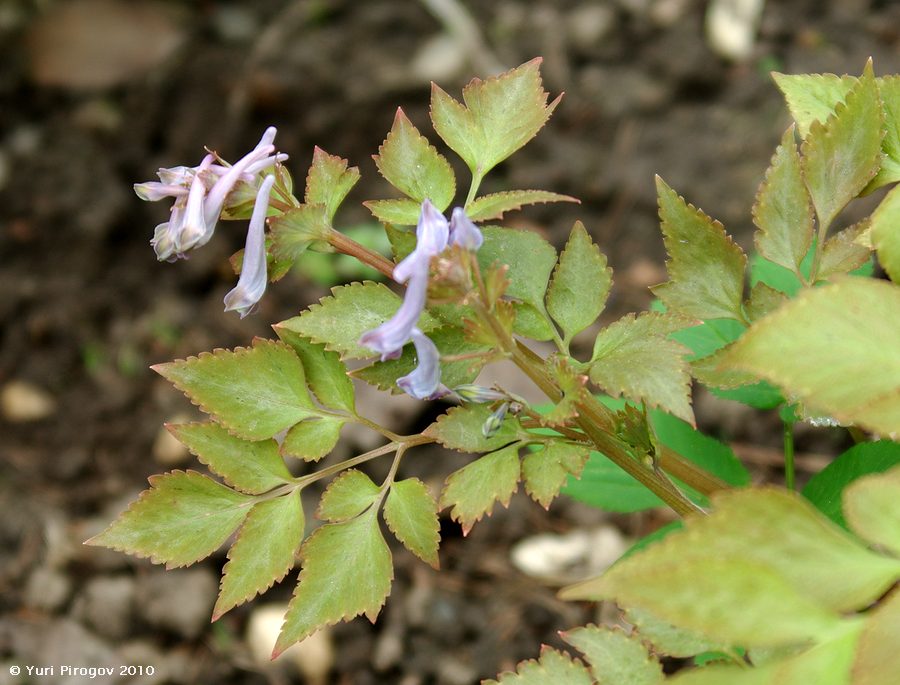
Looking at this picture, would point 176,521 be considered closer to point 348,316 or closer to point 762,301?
point 348,316

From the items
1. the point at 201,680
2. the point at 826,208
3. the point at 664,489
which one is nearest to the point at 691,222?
the point at 826,208

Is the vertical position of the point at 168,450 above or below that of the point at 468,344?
below

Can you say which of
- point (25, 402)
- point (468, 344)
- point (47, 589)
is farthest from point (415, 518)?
point (25, 402)

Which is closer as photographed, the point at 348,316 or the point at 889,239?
the point at 889,239

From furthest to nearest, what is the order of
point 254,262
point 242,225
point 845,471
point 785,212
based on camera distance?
point 242,225 < point 845,471 < point 785,212 < point 254,262

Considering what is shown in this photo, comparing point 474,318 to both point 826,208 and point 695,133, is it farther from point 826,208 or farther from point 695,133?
point 695,133

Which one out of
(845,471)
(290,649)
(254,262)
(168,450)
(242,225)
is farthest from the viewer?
(242,225)

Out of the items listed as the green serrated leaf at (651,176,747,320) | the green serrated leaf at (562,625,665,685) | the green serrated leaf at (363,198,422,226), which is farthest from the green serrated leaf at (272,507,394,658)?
the green serrated leaf at (651,176,747,320)

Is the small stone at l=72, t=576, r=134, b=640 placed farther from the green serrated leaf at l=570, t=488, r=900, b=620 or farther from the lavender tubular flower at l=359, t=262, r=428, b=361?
the green serrated leaf at l=570, t=488, r=900, b=620
